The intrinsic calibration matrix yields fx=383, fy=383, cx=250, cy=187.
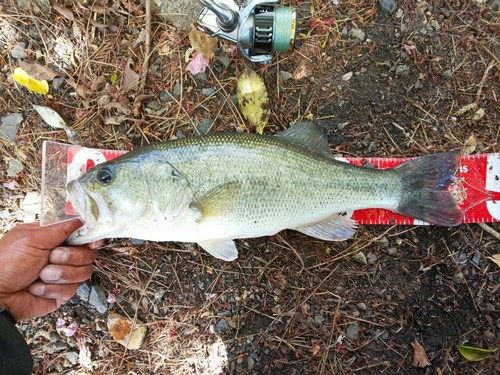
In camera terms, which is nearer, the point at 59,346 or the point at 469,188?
the point at 469,188

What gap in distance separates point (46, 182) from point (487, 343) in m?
3.89

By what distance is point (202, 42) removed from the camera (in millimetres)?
3387

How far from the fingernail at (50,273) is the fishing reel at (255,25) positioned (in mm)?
2201

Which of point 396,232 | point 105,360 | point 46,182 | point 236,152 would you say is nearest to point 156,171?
point 236,152

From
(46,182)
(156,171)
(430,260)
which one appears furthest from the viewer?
(430,260)

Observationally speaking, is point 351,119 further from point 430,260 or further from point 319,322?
point 319,322

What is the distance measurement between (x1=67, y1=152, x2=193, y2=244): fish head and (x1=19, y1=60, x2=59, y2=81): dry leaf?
1363mm

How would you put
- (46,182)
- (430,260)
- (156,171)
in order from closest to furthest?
(156,171) → (46,182) → (430,260)

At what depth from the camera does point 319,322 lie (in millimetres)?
→ 3279

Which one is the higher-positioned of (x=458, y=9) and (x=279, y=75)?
(x=458, y=9)

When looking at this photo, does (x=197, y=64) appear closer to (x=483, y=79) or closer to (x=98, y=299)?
(x=98, y=299)

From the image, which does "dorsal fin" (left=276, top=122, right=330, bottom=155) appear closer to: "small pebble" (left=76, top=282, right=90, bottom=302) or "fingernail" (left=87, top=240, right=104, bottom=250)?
"fingernail" (left=87, top=240, right=104, bottom=250)

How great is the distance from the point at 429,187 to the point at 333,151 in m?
0.83

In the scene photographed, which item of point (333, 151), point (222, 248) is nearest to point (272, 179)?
point (222, 248)
